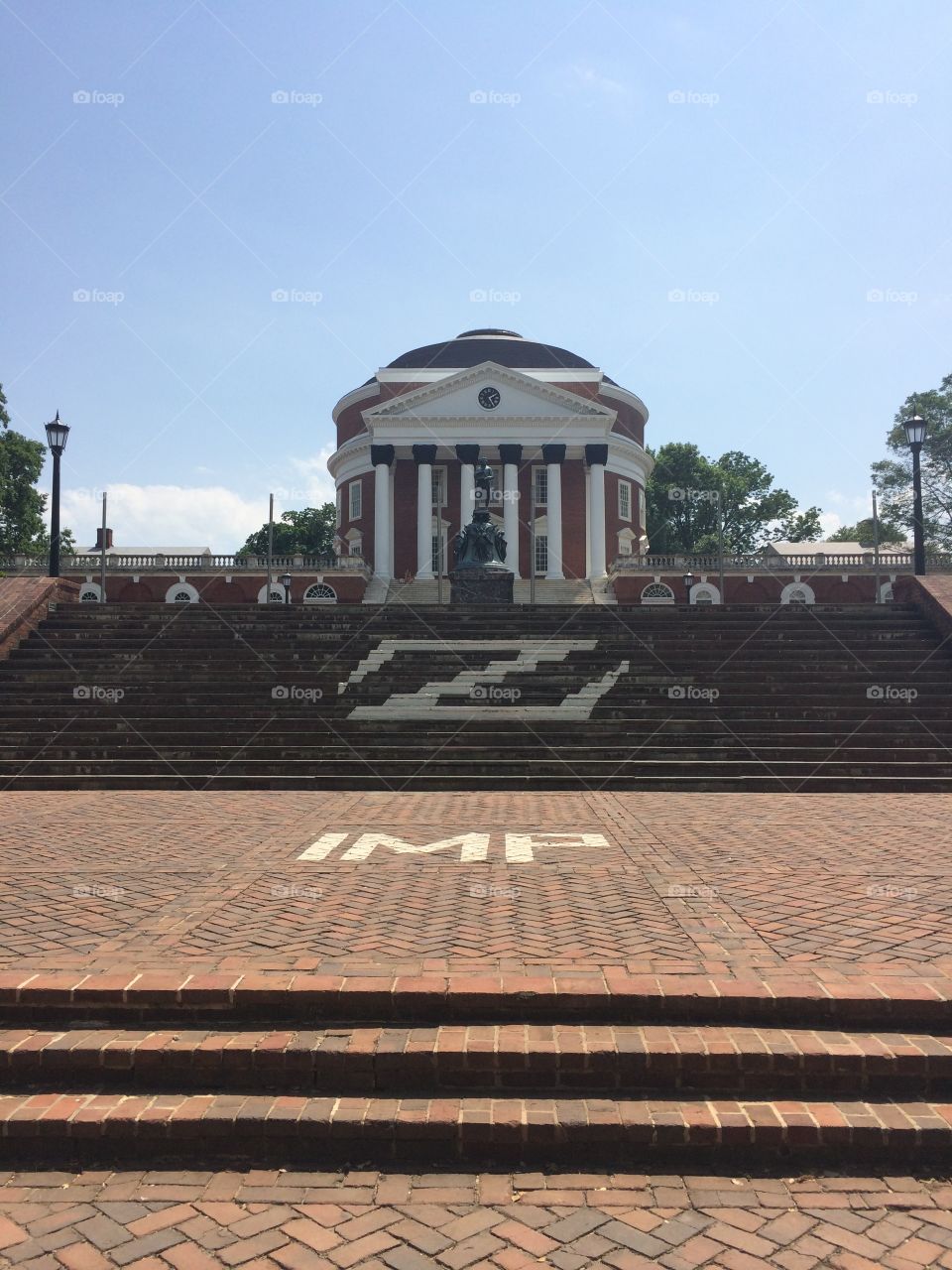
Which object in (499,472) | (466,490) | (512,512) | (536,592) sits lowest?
(536,592)

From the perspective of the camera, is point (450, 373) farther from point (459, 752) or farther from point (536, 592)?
point (459, 752)

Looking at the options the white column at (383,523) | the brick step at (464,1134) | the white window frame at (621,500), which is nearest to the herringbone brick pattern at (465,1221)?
the brick step at (464,1134)

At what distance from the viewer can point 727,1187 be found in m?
3.78

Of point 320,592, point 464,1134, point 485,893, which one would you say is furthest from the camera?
point 320,592

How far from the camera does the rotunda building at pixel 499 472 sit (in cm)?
4959

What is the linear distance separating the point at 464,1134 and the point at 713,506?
76.1 metres

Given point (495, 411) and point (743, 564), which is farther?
point (495, 411)

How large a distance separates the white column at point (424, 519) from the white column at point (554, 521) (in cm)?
647

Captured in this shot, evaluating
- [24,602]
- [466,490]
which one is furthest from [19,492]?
[24,602]

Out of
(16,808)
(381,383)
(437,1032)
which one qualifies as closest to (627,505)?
(381,383)

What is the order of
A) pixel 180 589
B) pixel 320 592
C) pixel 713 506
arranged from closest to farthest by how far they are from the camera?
pixel 180 589 → pixel 320 592 → pixel 713 506

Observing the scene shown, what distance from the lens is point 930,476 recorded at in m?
53.8

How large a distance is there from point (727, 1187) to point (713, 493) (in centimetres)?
7433

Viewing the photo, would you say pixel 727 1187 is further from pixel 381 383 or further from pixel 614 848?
pixel 381 383
